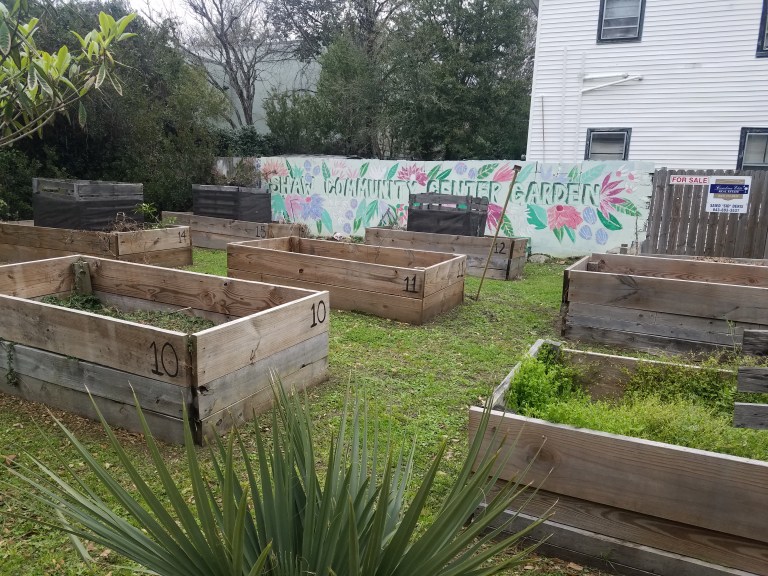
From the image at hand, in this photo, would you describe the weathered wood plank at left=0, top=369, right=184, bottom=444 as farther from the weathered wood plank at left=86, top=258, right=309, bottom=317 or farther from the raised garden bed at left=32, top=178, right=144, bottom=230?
the raised garden bed at left=32, top=178, right=144, bottom=230

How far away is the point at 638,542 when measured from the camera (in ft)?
7.76

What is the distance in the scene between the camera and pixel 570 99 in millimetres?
13398

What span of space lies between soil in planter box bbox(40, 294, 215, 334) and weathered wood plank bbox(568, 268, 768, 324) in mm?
3813

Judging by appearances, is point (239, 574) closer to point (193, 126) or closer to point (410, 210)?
point (410, 210)

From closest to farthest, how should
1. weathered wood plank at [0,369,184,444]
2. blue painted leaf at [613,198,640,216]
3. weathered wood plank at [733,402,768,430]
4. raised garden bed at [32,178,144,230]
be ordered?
1. weathered wood plank at [733,402,768,430]
2. weathered wood plank at [0,369,184,444]
3. raised garden bed at [32,178,144,230]
4. blue painted leaf at [613,198,640,216]

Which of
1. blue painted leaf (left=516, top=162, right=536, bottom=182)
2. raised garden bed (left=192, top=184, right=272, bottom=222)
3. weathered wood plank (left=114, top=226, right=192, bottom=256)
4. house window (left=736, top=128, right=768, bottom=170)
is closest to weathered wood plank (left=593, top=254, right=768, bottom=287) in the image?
blue painted leaf (left=516, top=162, right=536, bottom=182)

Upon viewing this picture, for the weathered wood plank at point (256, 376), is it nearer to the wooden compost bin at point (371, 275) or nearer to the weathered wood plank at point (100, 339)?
the weathered wood plank at point (100, 339)

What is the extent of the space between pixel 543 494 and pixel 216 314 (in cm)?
322

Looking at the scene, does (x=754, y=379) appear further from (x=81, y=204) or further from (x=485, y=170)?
(x=485, y=170)

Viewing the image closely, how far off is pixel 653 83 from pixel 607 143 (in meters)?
1.57

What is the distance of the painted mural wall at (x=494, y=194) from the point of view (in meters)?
11.2

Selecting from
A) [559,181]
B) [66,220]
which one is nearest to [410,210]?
[559,181]

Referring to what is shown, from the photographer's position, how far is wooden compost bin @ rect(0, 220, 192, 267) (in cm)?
816

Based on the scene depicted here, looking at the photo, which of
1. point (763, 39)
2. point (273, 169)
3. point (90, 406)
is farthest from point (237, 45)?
point (90, 406)
